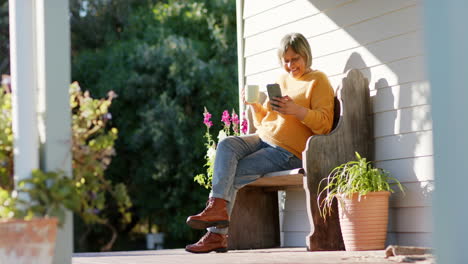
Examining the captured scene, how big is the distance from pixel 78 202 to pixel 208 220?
1.83 meters

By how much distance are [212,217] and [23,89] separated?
189cm

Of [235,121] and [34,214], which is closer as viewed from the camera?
[34,214]

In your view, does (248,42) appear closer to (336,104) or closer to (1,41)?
(336,104)

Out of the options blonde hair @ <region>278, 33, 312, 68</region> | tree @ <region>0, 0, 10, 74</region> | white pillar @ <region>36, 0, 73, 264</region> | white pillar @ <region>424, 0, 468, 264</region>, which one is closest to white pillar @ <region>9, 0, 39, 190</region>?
white pillar @ <region>36, 0, 73, 264</region>

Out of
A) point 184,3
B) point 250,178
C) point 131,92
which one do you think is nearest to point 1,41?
point 131,92

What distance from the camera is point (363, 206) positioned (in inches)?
155

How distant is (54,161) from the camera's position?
232cm

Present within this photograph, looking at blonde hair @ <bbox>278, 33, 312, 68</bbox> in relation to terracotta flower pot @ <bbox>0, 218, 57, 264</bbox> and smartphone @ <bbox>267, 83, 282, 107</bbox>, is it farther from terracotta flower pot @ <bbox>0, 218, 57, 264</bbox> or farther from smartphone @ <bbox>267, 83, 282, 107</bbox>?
terracotta flower pot @ <bbox>0, 218, 57, 264</bbox>

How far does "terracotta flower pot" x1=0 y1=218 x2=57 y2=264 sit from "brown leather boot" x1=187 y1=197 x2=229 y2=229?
1866mm

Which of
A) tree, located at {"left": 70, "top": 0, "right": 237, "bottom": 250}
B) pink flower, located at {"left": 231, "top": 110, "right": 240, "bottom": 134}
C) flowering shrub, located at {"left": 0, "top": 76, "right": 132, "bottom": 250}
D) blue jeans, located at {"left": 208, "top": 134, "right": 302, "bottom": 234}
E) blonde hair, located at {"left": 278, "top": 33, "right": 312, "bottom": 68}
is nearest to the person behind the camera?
flowering shrub, located at {"left": 0, "top": 76, "right": 132, "bottom": 250}

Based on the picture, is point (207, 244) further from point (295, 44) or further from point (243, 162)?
point (295, 44)

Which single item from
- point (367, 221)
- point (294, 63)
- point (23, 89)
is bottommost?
point (367, 221)

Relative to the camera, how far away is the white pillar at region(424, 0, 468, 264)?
7.27 feet

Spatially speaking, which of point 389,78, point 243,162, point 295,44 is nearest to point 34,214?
point 243,162
